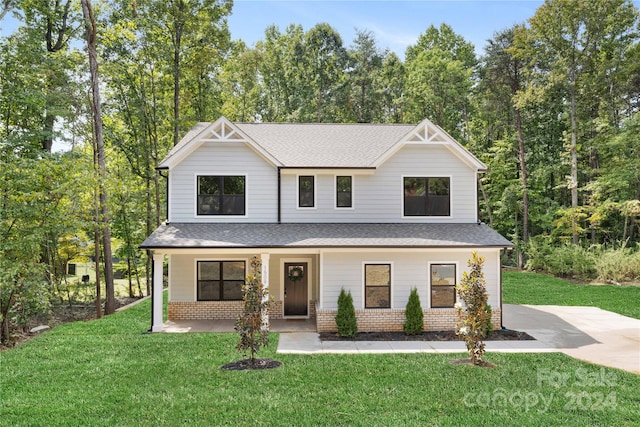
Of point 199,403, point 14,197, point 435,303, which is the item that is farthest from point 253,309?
point 14,197

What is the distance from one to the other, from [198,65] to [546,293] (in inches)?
845

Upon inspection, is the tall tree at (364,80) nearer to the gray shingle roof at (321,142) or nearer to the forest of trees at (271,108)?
the forest of trees at (271,108)

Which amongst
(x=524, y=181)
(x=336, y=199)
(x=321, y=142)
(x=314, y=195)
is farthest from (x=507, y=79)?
(x=314, y=195)

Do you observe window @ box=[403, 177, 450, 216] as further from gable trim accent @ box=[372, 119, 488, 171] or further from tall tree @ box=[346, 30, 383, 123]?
tall tree @ box=[346, 30, 383, 123]

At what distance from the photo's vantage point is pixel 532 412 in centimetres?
745

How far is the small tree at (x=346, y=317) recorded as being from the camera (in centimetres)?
1330

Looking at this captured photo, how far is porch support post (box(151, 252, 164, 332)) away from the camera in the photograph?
13609 mm

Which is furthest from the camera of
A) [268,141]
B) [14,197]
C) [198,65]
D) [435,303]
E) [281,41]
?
[281,41]

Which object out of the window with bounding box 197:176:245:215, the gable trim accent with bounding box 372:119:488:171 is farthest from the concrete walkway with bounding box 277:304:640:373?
the gable trim accent with bounding box 372:119:488:171

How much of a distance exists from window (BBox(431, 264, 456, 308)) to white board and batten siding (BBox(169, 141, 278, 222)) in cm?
596

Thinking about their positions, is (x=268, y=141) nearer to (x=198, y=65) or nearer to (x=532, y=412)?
(x=198, y=65)

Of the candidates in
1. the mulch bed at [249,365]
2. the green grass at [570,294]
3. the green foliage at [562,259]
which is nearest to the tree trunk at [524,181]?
the green foliage at [562,259]

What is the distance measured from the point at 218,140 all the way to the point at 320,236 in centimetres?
511

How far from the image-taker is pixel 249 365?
9898 millimetres
